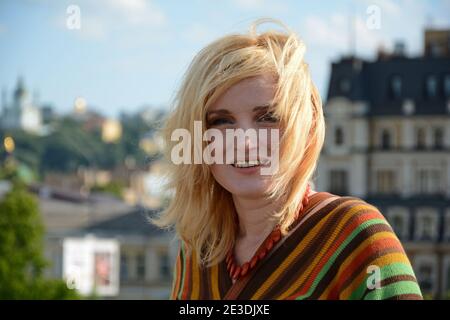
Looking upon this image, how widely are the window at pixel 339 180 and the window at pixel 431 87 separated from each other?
14.6 ft

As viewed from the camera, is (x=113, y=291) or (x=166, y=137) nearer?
(x=166, y=137)

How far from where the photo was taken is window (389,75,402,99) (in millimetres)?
45438

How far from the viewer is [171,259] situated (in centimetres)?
4294

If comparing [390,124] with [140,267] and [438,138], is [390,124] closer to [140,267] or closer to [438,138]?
[438,138]

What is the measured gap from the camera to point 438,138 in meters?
46.0

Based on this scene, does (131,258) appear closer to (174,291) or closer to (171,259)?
(171,259)

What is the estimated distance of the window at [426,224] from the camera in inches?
1628

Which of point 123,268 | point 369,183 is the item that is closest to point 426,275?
point 369,183

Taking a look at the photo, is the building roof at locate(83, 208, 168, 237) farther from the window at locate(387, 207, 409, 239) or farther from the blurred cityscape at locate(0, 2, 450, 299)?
the window at locate(387, 207, 409, 239)

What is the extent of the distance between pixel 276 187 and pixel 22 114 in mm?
77727
